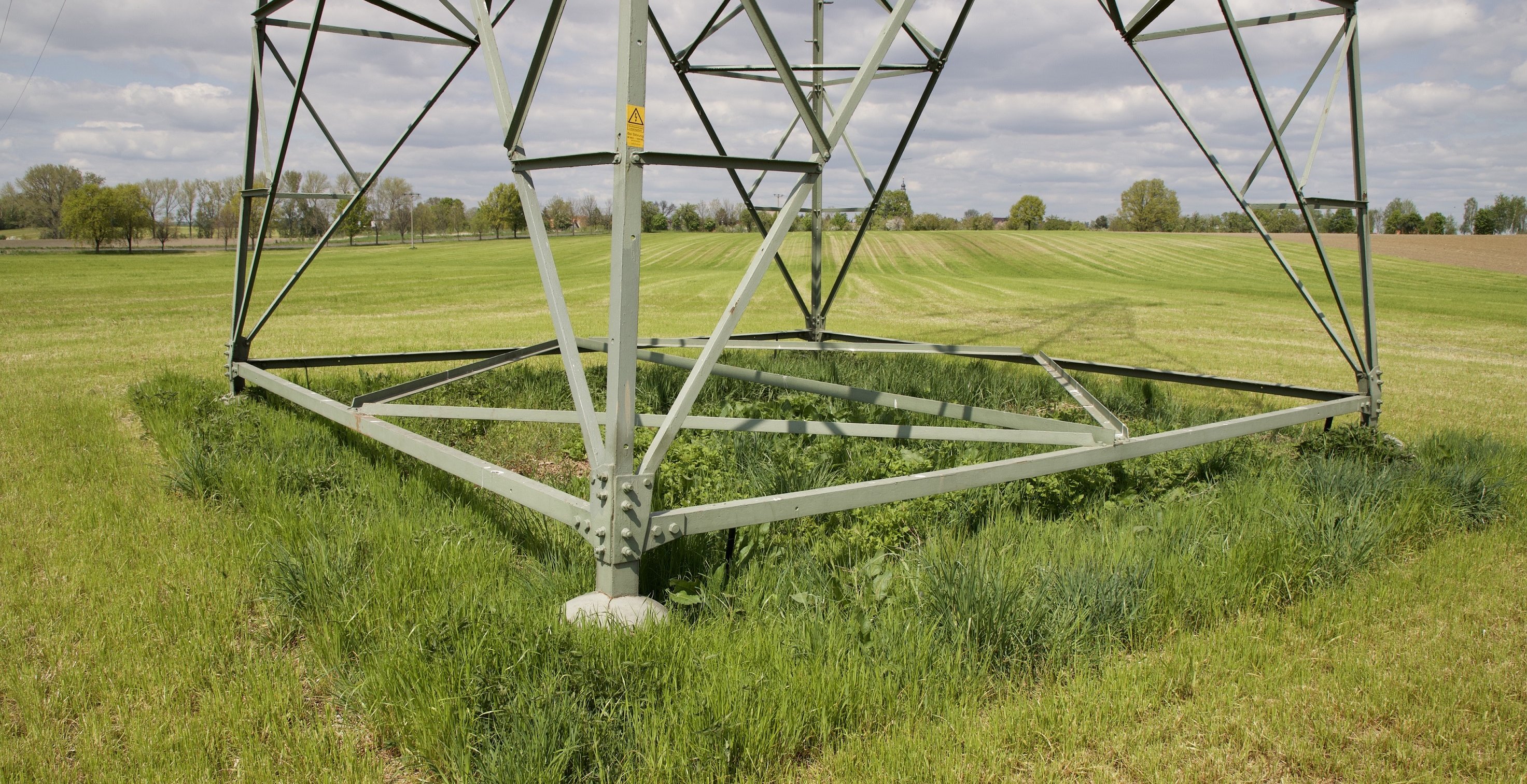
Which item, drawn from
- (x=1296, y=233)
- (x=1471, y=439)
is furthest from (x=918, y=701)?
(x=1296, y=233)

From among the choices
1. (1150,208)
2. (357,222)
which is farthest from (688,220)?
(1150,208)

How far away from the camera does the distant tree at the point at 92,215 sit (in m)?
75.4

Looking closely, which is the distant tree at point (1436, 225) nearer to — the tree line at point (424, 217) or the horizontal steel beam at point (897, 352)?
the tree line at point (424, 217)

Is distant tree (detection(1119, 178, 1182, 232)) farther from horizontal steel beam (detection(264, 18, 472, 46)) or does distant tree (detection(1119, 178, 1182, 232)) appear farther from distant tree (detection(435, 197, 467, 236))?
horizontal steel beam (detection(264, 18, 472, 46))

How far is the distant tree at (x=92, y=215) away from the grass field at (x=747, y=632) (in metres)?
87.5

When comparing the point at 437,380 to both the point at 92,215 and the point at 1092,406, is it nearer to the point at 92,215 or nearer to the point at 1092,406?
the point at 1092,406

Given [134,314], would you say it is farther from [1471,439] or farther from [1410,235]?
[1410,235]

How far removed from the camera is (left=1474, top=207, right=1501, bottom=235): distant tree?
91312 mm

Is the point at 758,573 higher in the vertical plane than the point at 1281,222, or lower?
lower

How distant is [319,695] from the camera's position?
129 inches

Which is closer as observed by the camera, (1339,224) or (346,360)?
(346,360)

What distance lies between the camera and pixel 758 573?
3.99 metres

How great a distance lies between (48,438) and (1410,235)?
90.2m

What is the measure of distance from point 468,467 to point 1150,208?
107 meters
